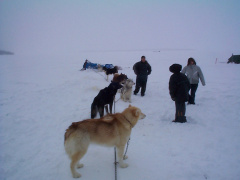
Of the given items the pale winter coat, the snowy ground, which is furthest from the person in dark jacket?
the pale winter coat

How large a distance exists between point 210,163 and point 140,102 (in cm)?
448

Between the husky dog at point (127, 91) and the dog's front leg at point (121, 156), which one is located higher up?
the husky dog at point (127, 91)

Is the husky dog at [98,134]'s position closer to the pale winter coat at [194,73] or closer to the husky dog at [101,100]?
the husky dog at [101,100]

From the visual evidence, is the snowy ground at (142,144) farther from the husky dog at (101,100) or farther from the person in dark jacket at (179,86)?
the person in dark jacket at (179,86)

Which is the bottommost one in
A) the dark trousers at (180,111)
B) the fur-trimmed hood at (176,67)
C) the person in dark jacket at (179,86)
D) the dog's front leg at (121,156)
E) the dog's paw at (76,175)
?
the dog's paw at (76,175)

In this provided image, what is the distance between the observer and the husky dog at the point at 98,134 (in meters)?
2.92

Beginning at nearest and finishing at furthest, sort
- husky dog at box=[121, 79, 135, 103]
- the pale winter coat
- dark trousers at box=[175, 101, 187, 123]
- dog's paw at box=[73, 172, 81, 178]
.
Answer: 1. dog's paw at box=[73, 172, 81, 178]
2. dark trousers at box=[175, 101, 187, 123]
3. the pale winter coat
4. husky dog at box=[121, 79, 135, 103]

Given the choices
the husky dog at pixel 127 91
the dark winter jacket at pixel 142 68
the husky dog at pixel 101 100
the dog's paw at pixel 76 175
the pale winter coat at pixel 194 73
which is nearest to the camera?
the dog's paw at pixel 76 175

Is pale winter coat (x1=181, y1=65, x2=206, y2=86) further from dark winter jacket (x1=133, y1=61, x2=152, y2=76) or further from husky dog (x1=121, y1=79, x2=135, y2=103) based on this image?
husky dog (x1=121, y1=79, x2=135, y2=103)

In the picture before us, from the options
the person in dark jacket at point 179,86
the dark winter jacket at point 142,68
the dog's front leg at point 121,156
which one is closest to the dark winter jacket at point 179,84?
the person in dark jacket at point 179,86

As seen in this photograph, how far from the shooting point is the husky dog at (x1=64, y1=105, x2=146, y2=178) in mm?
2924

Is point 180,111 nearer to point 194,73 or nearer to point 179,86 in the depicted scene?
point 179,86

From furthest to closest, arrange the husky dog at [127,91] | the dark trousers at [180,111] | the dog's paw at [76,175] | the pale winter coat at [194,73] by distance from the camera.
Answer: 1. the husky dog at [127,91]
2. the pale winter coat at [194,73]
3. the dark trousers at [180,111]
4. the dog's paw at [76,175]

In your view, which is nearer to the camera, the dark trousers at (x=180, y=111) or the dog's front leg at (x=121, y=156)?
the dog's front leg at (x=121, y=156)
